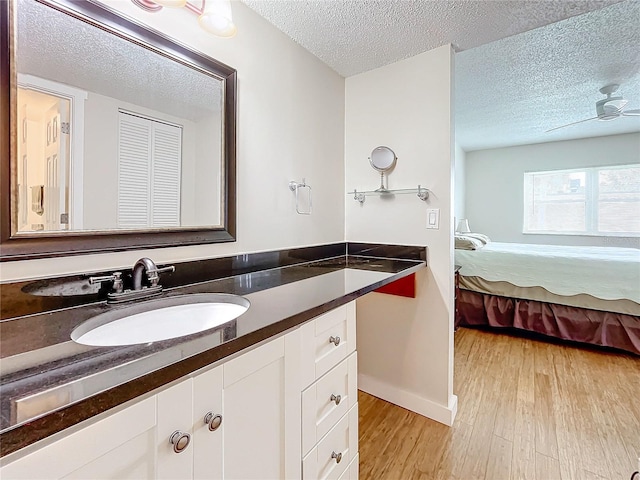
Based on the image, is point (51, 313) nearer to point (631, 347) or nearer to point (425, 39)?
point (425, 39)

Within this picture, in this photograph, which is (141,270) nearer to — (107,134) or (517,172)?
(107,134)

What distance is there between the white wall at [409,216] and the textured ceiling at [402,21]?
149mm

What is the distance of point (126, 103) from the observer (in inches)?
44.2

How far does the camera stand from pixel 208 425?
0.70m

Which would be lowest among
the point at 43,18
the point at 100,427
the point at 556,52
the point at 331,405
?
the point at 331,405

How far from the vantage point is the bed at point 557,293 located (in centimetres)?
273

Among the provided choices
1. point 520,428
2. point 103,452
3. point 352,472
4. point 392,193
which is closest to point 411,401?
point 520,428

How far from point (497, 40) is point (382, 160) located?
0.87 m

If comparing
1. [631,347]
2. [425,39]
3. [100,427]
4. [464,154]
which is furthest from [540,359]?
[464,154]

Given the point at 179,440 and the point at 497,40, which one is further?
the point at 497,40

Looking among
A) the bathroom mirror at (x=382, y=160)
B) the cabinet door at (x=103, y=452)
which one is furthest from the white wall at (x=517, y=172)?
the cabinet door at (x=103, y=452)

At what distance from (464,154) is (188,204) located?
18.2ft

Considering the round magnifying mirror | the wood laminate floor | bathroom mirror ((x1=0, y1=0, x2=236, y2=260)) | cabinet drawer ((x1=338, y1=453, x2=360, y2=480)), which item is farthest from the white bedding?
bathroom mirror ((x1=0, y1=0, x2=236, y2=260))

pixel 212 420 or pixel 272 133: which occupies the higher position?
pixel 272 133
